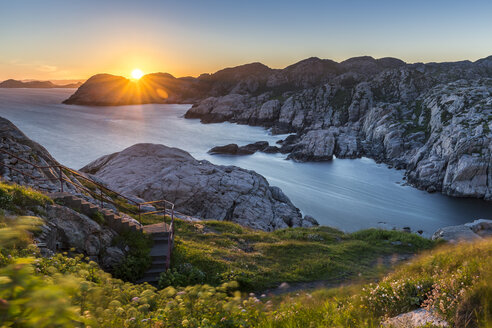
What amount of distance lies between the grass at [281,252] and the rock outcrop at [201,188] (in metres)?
10.7

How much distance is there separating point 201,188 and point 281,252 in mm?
19059

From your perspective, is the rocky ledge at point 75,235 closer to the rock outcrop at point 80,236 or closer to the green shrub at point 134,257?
the rock outcrop at point 80,236

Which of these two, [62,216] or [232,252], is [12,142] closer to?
[62,216]

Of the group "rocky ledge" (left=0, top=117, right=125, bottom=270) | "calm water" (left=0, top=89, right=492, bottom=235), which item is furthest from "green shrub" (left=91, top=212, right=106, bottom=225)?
"calm water" (left=0, top=89, right=492, bottom=235)

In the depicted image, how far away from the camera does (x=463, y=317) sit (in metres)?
4.77

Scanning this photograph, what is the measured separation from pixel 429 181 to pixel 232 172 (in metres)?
43.9

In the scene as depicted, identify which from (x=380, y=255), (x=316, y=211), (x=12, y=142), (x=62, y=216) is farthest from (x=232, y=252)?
(x=316, y=211)

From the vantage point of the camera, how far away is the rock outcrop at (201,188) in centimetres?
3412

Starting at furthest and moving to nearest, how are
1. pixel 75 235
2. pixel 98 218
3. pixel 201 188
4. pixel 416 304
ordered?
1. pixel 201 188
2. pixel 98 218
3. pixel 75 235
4. pixel 416 304

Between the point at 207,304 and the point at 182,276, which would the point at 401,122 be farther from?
the point at 207,304

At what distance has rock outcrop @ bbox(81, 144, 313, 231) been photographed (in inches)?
1344

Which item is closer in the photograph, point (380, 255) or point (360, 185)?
point (380, 255)

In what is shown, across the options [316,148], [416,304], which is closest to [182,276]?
[416,304]

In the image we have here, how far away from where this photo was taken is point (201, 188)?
3547 centimetres
